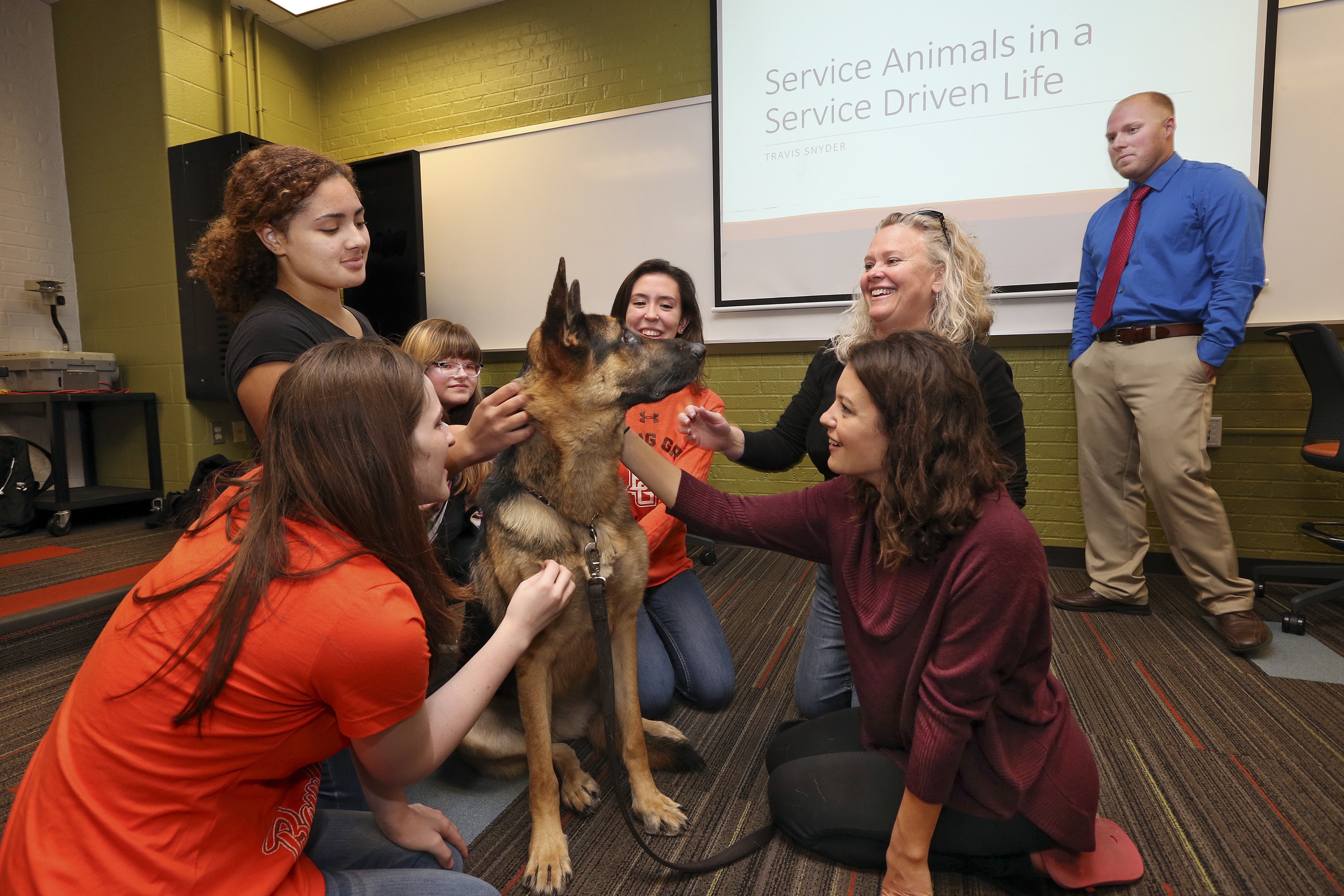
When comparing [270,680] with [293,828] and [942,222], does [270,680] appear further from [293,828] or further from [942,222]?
[942,222]

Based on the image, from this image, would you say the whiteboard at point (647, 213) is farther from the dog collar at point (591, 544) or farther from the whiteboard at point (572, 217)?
the dog collar at point (591, 544)

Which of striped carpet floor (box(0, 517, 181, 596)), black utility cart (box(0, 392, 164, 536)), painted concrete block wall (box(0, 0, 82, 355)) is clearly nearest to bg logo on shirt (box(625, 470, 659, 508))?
striped carpet floor (box(0, 517, 181, 596))

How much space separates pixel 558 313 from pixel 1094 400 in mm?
2987

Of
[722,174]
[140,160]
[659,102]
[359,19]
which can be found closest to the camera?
[722,174]

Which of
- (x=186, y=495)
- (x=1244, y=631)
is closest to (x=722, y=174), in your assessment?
(x=1244, y=631)

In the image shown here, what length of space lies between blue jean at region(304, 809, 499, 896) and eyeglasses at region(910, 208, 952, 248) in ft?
6.79

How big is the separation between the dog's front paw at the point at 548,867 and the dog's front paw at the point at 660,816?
212mm

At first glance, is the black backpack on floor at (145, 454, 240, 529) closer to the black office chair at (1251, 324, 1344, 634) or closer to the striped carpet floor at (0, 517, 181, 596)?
the striped carpet floor at (0, 517, 181, 596)

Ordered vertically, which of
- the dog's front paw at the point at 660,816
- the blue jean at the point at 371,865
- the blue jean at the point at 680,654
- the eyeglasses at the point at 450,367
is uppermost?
the eyeglasses at the point at 450,367

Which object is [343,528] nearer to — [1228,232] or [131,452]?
[1228,232]

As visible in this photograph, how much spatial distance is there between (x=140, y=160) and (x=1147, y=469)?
7.02 meters

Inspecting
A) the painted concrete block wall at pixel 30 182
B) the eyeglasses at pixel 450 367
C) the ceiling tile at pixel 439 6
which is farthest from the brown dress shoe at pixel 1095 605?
the painted concrete block wall at pixel 30 182

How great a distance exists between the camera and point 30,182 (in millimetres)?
5172

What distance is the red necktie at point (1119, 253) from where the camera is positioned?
123 inches
